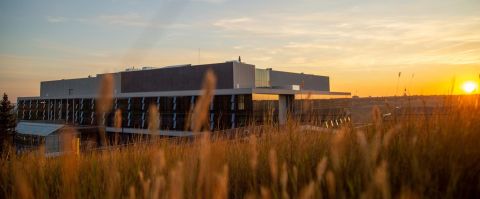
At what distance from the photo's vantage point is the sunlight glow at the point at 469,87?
153 inches

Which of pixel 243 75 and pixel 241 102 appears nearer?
pixel 241 102

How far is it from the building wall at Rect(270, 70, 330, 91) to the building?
0.43ft

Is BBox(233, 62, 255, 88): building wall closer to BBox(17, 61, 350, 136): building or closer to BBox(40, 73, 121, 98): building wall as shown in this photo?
BBox(17, 61, 350, 136): building

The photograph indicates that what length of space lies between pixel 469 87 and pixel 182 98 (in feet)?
107

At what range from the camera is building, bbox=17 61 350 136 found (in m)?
31.5

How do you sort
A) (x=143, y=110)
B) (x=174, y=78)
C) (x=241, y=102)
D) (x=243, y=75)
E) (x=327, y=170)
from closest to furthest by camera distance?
(x=327, y=170) → (x=241, y=102) → (x=143, y=110) → (x=243, y=75) → (x=174, y=78)

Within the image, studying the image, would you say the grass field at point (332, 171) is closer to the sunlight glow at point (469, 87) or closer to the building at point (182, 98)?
the sunlight glow at point (469, 87)

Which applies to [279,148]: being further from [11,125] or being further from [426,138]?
[11,125]

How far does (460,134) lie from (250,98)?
28179 millimetres

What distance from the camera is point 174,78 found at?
4231cm

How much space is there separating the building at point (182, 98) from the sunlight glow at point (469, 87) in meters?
20.1

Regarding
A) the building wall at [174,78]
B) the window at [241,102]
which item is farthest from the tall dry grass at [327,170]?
the building wall at [174,78]

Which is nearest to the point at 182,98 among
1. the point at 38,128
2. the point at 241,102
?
the point at 241,102

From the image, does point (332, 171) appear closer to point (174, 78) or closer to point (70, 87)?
point (174, 78)
